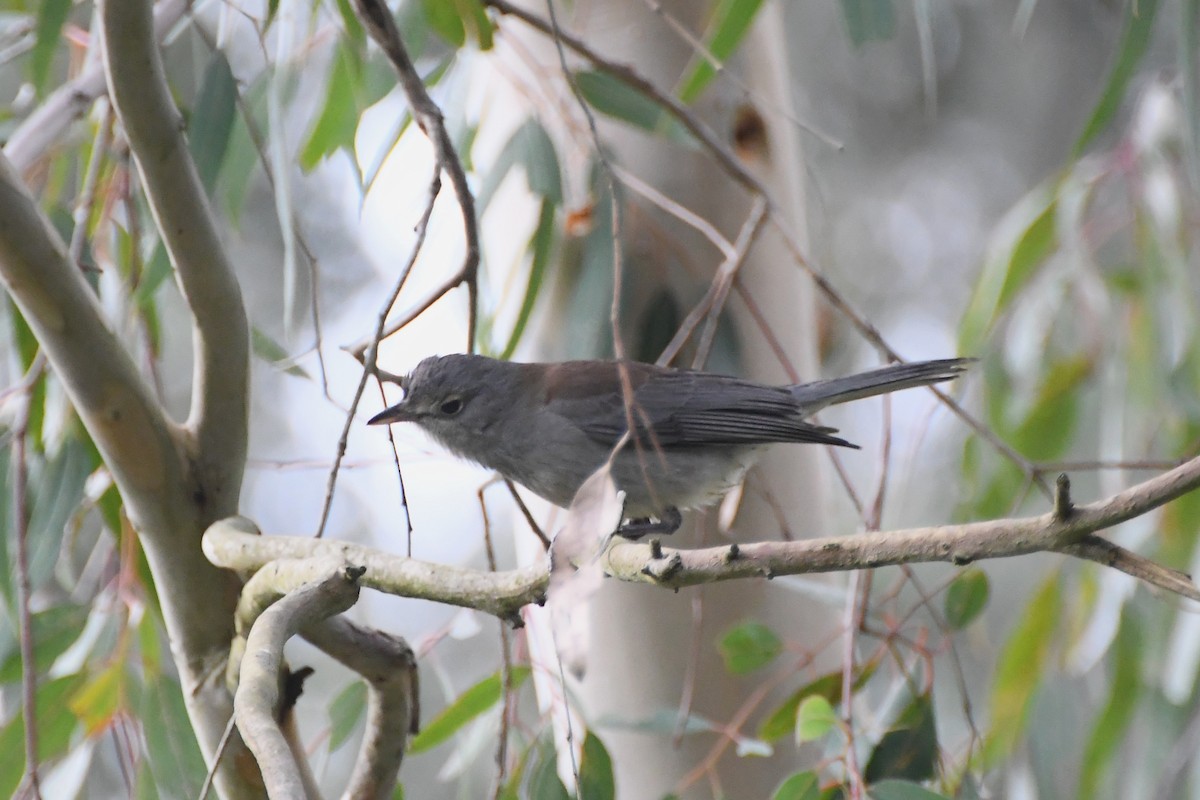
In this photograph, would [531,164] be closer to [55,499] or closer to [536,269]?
[536,269]

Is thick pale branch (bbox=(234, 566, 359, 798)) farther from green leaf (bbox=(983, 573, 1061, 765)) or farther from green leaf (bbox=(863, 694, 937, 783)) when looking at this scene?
green leaf (bbox=(983, 573, 1061, 765))

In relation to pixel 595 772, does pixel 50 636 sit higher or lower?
higher

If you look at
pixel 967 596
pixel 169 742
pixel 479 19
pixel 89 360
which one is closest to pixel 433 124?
pixel 479 19

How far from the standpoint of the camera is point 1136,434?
116 inches

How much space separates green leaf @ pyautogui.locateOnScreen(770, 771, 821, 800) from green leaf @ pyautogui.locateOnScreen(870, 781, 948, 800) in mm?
110

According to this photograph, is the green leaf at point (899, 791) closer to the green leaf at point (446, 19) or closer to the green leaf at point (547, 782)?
the green leaf at point (547, 782)

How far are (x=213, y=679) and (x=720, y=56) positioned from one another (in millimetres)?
1474

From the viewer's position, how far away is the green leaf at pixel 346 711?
241cm

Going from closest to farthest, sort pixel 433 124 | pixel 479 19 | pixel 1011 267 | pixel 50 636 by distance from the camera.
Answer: pixel 433 124 → pixel 479 19 → pixel 50 636 → pixel 1011 267

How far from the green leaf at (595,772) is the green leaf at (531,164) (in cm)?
109

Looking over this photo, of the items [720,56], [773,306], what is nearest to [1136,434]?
[773,306]

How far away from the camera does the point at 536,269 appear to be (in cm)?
Answer: 246

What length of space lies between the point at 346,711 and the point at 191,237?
1.13 meters

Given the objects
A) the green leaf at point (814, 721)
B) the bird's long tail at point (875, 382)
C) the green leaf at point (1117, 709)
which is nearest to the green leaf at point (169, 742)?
the green leaf at point (814, 721)
